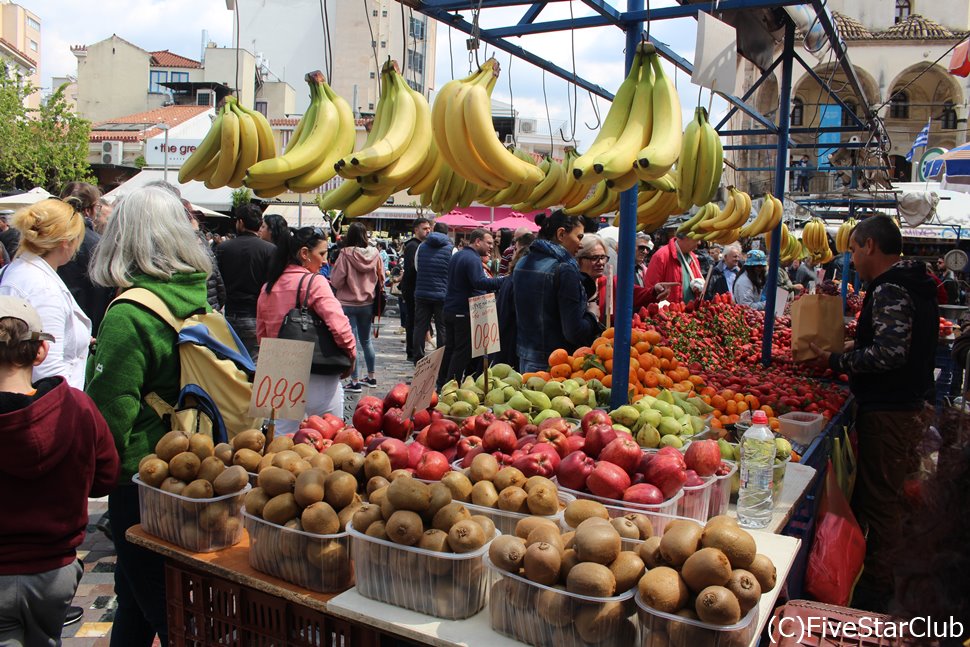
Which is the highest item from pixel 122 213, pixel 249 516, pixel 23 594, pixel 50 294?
pixel 122 213

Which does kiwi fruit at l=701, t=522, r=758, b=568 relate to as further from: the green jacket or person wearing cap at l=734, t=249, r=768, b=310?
person wearing cap at l=734, t=249, r=768, b=310

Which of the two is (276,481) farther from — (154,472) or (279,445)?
(154,472)

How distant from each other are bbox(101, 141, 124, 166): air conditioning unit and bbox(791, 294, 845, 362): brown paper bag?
3942cm

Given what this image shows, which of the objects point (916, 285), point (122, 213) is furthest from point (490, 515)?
point (916, 285)

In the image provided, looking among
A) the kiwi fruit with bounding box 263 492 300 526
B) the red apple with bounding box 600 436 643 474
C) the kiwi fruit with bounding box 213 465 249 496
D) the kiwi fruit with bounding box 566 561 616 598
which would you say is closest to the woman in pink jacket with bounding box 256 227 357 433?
the kiwi fruit with bounding box 213 465 249 496

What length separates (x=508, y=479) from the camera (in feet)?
7.41

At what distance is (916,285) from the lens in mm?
4051

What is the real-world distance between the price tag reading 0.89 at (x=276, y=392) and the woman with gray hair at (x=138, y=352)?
384 mm

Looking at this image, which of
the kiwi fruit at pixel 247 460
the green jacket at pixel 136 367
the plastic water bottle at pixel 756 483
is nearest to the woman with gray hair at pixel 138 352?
the green jacket at pixel 136 367

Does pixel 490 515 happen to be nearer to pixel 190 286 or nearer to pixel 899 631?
pixel 899 631

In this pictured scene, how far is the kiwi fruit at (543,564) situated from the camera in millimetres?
1771

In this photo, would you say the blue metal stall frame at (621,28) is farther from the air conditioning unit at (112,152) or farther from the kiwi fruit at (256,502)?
the air conditioning unit at (112,152)

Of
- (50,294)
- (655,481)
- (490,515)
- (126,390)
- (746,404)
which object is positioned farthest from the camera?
(746,404)

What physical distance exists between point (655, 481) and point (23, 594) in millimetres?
2046
